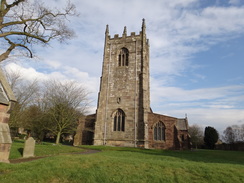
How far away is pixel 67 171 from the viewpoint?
6.39 metres

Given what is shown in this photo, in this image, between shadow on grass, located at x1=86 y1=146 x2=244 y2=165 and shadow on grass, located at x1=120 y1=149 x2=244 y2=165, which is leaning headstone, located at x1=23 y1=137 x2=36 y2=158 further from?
shadow on grass, located at x1=120 y1=149 x2=244 y2=165

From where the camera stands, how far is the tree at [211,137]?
2016 inches

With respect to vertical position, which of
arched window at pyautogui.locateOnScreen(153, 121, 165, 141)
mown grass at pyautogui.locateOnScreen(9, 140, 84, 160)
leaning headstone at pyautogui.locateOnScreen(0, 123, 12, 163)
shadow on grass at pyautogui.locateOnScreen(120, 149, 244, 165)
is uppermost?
arched window at pyautogui.locateOnScreen(153, 121, 165, 141)

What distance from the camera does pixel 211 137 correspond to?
51.5m

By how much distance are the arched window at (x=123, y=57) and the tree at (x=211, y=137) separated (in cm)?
3994

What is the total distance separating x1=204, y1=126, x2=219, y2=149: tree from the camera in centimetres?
5122

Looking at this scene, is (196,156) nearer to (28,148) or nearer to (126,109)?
(126,109)

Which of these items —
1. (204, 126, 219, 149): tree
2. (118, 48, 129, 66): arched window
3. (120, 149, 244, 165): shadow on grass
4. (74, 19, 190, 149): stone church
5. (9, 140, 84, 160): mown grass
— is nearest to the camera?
(9, 140, 84, 160): mown grass

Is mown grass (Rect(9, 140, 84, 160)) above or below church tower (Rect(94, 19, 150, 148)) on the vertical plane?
below

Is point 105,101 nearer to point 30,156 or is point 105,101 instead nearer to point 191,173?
point 30,156

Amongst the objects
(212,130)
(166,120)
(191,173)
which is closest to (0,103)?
(191,173)

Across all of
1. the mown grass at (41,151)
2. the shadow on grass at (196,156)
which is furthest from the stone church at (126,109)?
the mown grass at (41,151)

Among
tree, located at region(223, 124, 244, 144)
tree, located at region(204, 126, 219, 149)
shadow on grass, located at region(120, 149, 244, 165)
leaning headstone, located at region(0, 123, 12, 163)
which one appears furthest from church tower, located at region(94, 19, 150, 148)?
tree, located at region(223, 124, 244, 144)

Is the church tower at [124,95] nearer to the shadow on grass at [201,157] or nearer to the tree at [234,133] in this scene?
the shadow on grass at [201,157]
